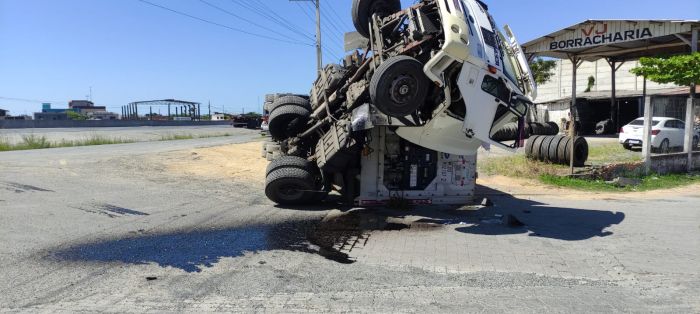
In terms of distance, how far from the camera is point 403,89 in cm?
693

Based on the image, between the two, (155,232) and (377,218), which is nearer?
(155,232)

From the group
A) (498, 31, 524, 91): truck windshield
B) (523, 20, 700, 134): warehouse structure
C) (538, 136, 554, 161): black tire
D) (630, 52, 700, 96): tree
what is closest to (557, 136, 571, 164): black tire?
(538, 136, 554, 161): black tire

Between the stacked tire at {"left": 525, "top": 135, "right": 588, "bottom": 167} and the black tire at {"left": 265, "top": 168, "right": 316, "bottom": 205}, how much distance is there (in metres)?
9.53

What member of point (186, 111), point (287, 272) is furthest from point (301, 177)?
point (186, 111)

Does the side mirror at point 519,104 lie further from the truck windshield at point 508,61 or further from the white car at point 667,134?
the white car at point 667,134

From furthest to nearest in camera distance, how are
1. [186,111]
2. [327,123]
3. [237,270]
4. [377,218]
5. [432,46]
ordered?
1. [186,111]
2. [327,123]
3. [377,218]
4. [432,46]
5. [237,270]

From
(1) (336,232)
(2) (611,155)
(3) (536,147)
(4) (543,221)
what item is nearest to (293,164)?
(1) (336,232)

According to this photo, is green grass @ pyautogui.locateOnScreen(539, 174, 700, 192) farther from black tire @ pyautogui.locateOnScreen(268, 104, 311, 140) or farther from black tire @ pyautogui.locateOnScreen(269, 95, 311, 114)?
black tire @ pyautogui.locateOnScreen(268, 104, 311, 140)

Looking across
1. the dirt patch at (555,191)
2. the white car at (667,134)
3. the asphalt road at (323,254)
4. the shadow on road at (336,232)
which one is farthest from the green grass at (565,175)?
the shadow on road at (336,232)

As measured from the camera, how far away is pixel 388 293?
4.73m

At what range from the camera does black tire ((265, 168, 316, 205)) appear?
849cm

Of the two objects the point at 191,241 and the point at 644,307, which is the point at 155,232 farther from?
the point at 644,307

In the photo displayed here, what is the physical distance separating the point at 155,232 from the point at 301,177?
8.22ft

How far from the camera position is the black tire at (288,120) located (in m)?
9.96
